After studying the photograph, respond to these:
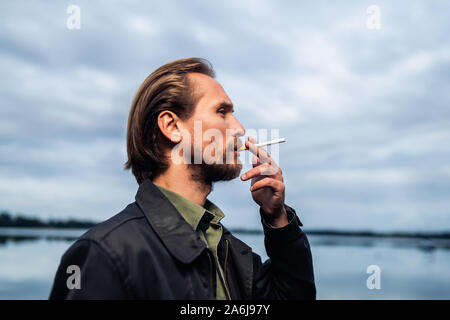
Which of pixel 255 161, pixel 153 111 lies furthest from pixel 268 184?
pixel 153 111

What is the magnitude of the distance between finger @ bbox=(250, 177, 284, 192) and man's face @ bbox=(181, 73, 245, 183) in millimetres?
257

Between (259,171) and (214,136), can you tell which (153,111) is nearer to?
(214,136)

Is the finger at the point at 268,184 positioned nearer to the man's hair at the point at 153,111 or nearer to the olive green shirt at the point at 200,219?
the olive green shirt at the point at 200,219

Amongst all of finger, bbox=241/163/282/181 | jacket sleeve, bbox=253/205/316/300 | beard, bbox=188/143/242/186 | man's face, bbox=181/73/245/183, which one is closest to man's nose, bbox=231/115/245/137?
man's face, bbox=181/73/245/183

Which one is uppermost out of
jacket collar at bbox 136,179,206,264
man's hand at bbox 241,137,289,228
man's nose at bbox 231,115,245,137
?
man's nose at bbox 231,115,245,137

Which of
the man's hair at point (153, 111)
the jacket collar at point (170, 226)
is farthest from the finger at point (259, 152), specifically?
the jacket collar at point (170, 226)

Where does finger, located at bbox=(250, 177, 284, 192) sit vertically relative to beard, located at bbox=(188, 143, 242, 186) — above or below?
below

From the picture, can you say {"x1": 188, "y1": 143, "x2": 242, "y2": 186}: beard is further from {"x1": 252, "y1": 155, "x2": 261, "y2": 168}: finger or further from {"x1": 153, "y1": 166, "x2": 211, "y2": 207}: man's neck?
{"x1": 252, "y1": 155, "x2": 261, "y2": 168}: finger

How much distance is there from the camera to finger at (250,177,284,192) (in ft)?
9.32

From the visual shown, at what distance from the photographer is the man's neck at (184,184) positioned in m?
2.92

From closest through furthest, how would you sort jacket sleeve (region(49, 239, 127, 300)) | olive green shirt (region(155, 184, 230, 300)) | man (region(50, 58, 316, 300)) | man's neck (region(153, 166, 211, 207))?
jacket sleeve (region(49, 239, 127, 300)) < man (region(50, 58, 316, 300)) < olive green shirt (region(155, 184, 230, 300)) < man's neck (region(153, 166, 211, 207))
